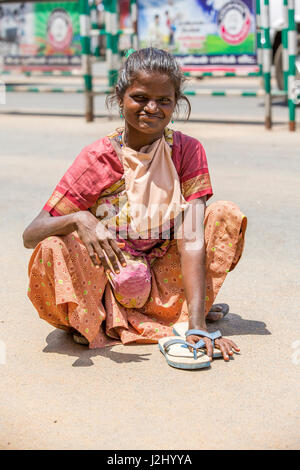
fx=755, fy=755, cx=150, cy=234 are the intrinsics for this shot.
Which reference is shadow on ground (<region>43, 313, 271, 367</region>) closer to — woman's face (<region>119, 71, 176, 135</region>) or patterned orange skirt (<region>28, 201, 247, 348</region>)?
patterned orange skirt (<region>28, 201, 247, 348</region>)

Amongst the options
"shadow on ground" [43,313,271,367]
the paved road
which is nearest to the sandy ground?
"shadow on ground" [43,313,271,367]

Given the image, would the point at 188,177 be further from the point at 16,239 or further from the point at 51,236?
the point at 16,239

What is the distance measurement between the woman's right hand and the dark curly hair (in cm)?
56

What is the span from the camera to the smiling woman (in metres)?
2.92

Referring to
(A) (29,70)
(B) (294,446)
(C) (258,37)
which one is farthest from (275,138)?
(B) (294,446)

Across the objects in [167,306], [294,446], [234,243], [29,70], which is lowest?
[294,446]

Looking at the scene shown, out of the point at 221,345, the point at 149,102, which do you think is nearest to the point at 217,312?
the point at 221,345

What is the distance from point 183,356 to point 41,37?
11093mm

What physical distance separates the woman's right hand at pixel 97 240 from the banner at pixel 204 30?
779 cm

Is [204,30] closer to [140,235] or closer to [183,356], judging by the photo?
[140,235]

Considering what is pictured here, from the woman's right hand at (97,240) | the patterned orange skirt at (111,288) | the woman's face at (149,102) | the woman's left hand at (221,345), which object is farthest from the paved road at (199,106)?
the woman's right hand at (97,240)

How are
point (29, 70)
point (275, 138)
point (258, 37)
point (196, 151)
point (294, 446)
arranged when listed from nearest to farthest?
point (294, 446), point (196, 151), point (275, 138), point (258, 37), point (29, 70)

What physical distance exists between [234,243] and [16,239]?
2.14 meters

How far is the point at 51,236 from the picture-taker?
2.93m
